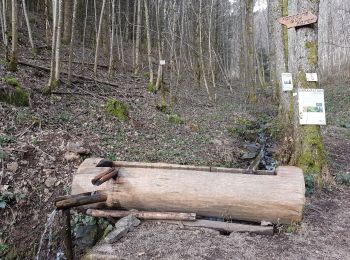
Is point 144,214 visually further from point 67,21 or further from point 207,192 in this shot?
point 67,21

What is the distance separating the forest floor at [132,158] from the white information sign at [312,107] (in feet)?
3.80

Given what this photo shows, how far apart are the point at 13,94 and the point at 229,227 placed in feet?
17.6

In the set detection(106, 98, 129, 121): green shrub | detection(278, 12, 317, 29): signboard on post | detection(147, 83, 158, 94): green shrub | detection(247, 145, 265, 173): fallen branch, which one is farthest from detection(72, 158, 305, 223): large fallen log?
detection(147, 83, 158, 94): green shrub

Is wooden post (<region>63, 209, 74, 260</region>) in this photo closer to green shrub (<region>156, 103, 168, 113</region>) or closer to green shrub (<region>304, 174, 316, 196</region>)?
green shrub (<region>304, 174, 316, 196</region>)

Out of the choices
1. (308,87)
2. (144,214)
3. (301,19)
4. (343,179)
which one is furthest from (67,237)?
(301,19)

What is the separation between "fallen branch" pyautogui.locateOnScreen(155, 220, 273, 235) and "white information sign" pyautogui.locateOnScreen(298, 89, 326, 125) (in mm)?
2312

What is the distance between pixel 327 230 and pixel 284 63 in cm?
707

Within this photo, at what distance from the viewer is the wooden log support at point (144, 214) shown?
14.7 ft

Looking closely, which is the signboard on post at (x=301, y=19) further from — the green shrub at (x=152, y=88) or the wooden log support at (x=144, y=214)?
the green shrub at (x=152, y=88)

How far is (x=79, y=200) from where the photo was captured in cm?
425

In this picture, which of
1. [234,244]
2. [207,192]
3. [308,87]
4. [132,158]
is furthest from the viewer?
[132,158]

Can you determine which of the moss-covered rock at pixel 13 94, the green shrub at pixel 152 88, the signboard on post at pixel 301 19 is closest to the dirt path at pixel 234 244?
the signboard on post at pixel 301 19

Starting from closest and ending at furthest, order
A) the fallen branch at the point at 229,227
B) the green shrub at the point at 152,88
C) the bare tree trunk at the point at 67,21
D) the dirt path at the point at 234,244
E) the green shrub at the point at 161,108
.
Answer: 1. the dirt path at the point at 234,244
2. the fallen branch at the point at 229,227
3. the green shrub at the point at 161,108
4. the green shrub at the point at 152,88
5. the bare tree trunk at the point at 67,21

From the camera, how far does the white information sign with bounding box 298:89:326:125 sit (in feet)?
19.1
